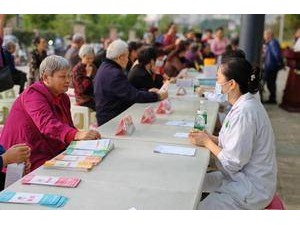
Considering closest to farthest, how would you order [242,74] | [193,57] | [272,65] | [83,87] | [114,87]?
[242,74] → [114,87] → [83,87] → [272,65] → [193,57]

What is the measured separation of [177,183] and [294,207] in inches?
74.4

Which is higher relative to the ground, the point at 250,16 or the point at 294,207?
the point at 250,16

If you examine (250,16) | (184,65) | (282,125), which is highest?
(250,16)

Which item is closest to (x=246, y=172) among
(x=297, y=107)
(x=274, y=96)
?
(x=297, y=107)

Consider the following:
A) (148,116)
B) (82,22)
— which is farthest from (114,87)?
(82,22)

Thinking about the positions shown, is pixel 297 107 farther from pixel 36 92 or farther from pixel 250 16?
pixel 36 92

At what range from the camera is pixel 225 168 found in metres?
2.39

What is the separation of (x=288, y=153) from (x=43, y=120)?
11.4ft

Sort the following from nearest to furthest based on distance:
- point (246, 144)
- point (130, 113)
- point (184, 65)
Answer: point (246, 144), point (130, 113), point (184, 65)

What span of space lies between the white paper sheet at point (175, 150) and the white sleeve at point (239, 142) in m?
0.30

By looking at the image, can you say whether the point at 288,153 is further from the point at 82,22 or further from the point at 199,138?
the point at 82,22

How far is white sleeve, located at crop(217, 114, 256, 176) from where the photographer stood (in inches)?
90.3

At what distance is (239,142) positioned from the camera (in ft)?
7.52

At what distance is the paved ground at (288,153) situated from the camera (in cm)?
396
